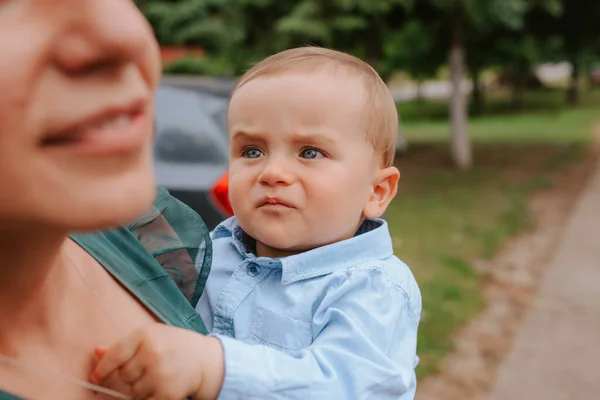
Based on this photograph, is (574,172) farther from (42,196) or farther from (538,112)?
Result: (538,112)

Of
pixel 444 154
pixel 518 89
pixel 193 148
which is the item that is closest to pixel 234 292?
pixel 193 148

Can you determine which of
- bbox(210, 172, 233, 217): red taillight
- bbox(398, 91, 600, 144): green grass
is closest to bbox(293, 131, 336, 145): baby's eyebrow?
bbox(210, 172, 233, 217): red taillight

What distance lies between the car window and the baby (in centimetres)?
252

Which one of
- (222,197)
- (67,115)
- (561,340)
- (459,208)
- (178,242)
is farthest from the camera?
(459,208)

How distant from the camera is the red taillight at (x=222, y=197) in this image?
3.13 metres

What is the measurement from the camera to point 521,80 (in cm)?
2875

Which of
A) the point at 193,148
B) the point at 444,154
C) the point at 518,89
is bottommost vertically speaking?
the point at 518,89

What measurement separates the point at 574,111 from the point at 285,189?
89.1 ft

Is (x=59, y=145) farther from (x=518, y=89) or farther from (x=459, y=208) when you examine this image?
(x=518, y=89)

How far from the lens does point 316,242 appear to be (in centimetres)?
135

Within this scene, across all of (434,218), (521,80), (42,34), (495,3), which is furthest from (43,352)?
(521,80)

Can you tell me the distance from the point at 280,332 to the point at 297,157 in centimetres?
30

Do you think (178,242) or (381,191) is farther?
(381,191)

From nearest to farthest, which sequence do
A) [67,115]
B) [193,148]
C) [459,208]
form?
[67,115]
[193,148]
[459,208]
